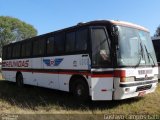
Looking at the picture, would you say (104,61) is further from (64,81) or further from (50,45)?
(50,45)

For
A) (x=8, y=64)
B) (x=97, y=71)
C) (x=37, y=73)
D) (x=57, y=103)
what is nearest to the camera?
(x=97, y=71)

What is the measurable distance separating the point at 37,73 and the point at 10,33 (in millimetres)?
46799

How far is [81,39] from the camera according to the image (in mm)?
10422

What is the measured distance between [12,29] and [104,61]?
53.9 metres

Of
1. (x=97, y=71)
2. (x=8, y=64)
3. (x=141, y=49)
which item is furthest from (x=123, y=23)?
(x=8, y=64)

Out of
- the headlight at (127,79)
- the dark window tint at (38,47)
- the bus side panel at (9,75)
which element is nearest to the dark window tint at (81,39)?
the headlight at (127,79)

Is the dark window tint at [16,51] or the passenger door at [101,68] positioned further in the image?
the dark window tint at [16,51]

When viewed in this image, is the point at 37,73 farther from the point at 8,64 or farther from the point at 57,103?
the point at 8,64

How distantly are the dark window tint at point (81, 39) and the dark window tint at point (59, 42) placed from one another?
3.89ft

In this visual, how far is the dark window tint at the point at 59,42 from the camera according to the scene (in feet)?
38.4

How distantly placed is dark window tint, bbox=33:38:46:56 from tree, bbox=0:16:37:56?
4373cm

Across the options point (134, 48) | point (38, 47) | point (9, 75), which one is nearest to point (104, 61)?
point (134, 48)

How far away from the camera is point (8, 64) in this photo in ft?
61.6

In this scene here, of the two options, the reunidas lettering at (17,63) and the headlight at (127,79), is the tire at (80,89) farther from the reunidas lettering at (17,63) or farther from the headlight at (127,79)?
the reunidas lettering at (17,63)
